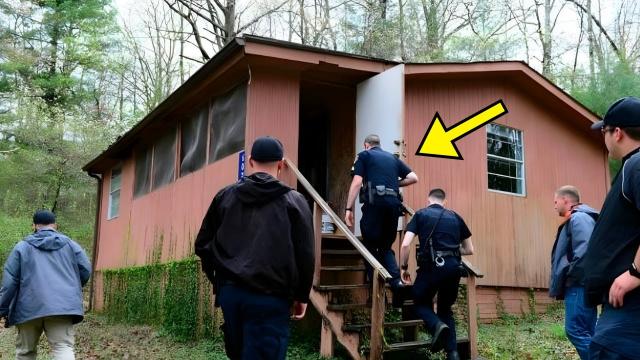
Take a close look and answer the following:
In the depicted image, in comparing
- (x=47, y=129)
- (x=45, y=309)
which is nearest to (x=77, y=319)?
(x=45, y=309)

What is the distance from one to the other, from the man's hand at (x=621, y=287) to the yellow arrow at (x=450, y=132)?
684 centimetres

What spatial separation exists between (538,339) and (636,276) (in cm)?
618

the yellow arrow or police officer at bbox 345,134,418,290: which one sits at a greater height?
the yellow arrow

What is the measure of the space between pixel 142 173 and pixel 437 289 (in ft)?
27.7

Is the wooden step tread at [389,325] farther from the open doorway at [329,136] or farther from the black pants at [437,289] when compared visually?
the open doorway at [329,136]

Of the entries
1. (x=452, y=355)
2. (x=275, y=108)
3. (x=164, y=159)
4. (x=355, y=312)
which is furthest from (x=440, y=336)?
(x=164, y=159)

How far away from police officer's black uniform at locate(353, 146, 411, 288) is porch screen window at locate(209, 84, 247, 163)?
2.32 metres

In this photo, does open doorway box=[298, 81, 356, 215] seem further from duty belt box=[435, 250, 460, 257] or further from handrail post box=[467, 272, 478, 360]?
duty belt box=[435, 250, 460, 257]

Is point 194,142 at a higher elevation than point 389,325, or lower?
higher

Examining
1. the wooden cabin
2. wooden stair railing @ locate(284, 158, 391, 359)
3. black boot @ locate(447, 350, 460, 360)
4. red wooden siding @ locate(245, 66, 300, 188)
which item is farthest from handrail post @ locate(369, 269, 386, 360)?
red wooden siding @ locate(245, 66, 300, 188)

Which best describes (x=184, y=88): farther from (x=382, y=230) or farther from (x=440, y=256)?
(x=440, y=256)

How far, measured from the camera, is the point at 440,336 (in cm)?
613

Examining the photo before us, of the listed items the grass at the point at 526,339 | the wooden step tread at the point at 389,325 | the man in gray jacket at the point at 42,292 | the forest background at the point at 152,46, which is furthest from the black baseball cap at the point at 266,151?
the forest background at the point at 152,46

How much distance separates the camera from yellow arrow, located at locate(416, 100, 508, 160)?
9562 mm
